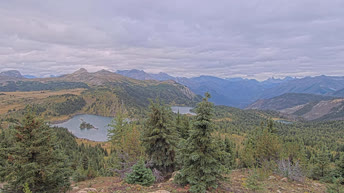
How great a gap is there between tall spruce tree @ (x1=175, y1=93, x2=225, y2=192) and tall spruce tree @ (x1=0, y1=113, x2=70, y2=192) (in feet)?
31.5

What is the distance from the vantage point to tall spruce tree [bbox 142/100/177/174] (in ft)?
73.0

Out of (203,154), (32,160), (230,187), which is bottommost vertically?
(230,187)

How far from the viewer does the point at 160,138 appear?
2266 centimetres

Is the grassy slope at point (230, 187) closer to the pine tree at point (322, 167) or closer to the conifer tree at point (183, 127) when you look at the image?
the conifer tree at point (183, 127)

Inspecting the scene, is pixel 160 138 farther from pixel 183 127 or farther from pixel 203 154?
pixel 203 154

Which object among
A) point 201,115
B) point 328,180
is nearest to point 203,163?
point 201,115

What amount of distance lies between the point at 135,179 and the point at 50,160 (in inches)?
272

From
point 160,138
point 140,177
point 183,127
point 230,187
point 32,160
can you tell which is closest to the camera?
point 32,160

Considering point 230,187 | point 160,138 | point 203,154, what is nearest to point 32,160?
point 203,154

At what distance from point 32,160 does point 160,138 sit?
1284 centimetres

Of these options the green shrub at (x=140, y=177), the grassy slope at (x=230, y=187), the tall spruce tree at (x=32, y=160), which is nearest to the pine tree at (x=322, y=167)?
the grassy slope at (x=230, y=187)

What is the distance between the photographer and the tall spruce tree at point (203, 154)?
13.0 m

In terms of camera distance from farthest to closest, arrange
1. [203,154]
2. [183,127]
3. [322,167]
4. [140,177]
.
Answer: [322,167] < [183,127] < [140,177] < [203,154]

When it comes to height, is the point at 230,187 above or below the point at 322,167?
above
